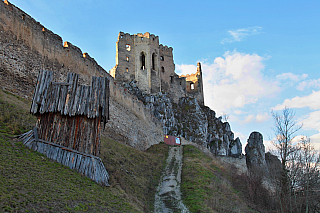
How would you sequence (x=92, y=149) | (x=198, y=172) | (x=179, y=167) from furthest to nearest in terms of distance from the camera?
(x=179, y=167)
(x=198, y=172)
(x=92, y=149)

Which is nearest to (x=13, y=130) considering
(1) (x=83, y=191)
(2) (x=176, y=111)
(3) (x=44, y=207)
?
(1) (x=83, y=191)

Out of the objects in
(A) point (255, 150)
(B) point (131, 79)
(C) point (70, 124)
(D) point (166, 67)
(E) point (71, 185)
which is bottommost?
(E) point (71, 185)

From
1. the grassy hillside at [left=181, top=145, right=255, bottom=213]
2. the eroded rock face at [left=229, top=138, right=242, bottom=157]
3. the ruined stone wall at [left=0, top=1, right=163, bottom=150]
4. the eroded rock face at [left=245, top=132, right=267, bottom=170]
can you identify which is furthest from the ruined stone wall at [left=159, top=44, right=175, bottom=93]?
the grassy hillside at [left=181, top=145, right=255, bottom=213]

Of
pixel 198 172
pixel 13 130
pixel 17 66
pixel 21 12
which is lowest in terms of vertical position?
pixel 198 172

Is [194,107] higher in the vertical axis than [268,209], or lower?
higher

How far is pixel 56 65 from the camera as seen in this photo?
1772 centimetres

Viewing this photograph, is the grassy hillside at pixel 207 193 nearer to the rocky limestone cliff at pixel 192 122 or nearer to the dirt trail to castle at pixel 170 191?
the dirt trail to castle at pixel 170 191

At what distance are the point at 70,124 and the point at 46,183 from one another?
3.35 m

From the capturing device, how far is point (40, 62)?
53.4ft

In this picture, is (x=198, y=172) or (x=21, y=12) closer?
(x=21, y=12)

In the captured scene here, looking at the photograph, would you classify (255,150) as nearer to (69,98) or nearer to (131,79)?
(131,79)

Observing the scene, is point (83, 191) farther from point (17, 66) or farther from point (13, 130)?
point (17, 66)

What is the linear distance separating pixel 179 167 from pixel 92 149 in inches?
387

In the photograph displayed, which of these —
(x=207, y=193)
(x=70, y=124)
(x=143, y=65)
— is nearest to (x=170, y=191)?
(x=207, y=193)
